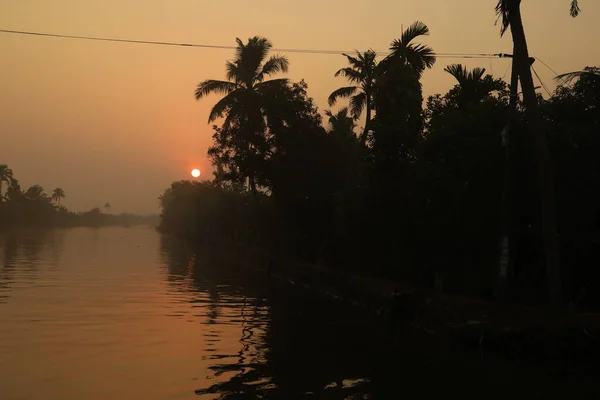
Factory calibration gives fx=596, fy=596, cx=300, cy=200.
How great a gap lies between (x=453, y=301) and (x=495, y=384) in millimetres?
5973

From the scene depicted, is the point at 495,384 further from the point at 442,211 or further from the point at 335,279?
the point at 335,279

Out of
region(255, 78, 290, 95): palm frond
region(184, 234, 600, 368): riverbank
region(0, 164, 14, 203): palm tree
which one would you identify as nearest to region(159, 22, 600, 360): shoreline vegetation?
region(184, 234, 600, 368): riverbank

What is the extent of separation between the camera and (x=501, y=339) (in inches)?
616

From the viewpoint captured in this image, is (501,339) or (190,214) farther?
(190,214)

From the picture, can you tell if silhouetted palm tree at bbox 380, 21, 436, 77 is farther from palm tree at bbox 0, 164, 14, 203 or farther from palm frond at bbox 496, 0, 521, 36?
palm tree at bbox 0, 164, 14, 203

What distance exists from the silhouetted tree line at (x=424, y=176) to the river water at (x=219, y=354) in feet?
12.8

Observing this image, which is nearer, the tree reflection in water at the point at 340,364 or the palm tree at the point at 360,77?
the tree reflection in water at the point at 340,364

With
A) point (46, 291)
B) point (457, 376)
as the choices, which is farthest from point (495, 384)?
point (46, 291)

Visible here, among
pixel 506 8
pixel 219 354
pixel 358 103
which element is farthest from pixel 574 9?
pixel 358 103

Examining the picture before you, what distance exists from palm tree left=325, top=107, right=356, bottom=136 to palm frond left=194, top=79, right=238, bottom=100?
758cm

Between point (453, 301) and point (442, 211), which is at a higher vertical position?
point (442, 211)

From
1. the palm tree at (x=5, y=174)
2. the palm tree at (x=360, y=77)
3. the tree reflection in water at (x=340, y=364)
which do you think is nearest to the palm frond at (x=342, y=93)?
the palm tree at (x=360, y=77)

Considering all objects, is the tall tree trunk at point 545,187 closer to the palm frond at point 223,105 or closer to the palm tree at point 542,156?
the palm tree at point 542,156

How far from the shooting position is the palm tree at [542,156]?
1658 cm
